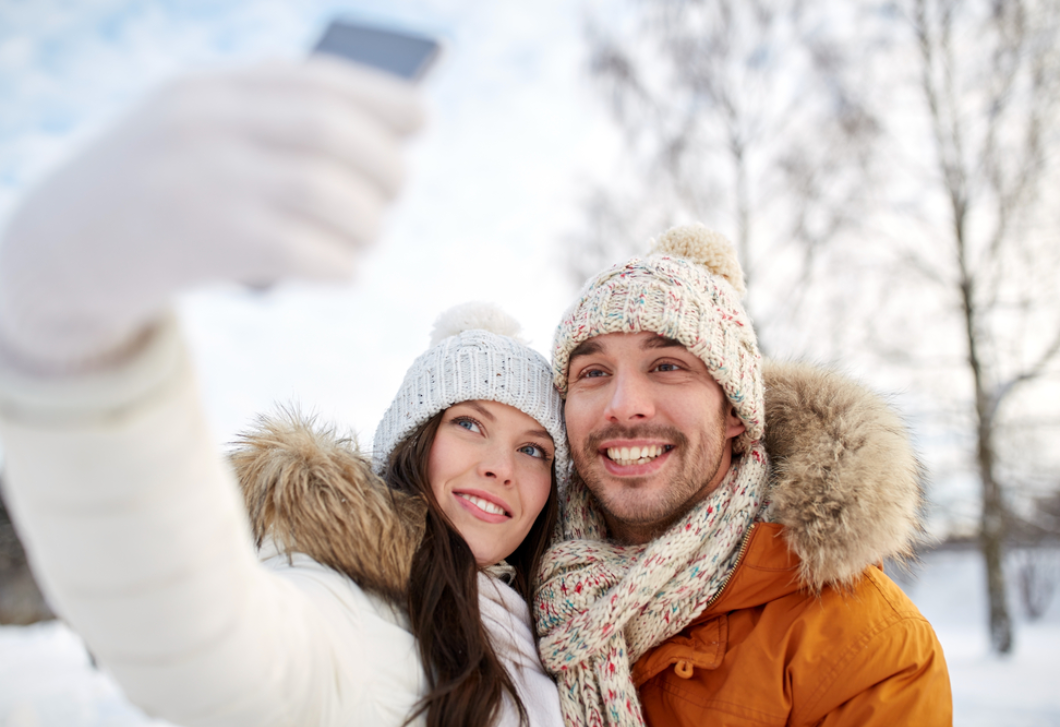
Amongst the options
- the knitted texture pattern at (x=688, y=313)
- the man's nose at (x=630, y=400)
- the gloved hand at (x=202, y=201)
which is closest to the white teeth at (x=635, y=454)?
the man's nose at (x=630, y=400)

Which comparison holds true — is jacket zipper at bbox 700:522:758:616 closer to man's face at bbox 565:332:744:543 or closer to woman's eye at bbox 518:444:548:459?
man's face at bbox 565:332:744:543

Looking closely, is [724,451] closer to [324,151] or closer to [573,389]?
[573,389]

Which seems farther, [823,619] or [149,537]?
[823,619]

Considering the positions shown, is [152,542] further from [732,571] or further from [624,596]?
[732,571]

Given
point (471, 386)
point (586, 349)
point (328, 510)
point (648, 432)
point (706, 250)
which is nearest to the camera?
point (328, 510)

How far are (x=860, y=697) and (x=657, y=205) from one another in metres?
7.80

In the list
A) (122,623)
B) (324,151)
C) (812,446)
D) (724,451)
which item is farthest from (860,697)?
(324,151)

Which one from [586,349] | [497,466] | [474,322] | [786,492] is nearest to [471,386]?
[497,466]

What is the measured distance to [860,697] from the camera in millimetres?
1684

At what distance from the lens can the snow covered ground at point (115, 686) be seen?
3.74 meters

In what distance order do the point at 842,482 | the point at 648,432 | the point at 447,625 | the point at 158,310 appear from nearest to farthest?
the point at 158,310 < the point at 447,625 < the point at 842,482 < the point at 648,432

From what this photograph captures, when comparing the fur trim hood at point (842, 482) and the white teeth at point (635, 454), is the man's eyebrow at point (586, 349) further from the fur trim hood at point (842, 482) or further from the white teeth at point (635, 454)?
the fur trim hood at point (842, 482)

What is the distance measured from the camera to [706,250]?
249 centimetres

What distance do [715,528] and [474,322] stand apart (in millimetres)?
1138
